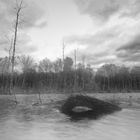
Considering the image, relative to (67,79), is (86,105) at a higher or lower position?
lower

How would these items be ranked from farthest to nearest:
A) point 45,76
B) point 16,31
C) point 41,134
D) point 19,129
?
point 45,76
point 16,31
point 19,129
point 41,134

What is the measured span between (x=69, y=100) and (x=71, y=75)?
4400cm

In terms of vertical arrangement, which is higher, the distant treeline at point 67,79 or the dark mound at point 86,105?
the distant treeline at point 67,79

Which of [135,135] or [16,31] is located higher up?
[16,31]

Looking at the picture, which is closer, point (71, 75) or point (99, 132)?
point (99, 132)

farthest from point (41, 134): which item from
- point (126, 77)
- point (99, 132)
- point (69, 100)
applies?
point (126, 77)

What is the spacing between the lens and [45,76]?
2205 inches

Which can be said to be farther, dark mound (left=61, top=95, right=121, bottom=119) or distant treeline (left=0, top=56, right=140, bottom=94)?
distant treeline (left=0, top=56, right=140, bottom=94)

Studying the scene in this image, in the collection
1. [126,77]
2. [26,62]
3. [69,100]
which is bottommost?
[69,100]

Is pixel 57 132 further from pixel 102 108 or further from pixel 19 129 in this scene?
pixel 102 108

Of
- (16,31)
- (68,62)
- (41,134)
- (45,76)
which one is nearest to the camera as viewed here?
(41,134)

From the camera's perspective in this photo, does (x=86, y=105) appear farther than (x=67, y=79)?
No

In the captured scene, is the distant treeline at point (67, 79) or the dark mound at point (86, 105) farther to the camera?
the distant treeline at point (67, 79)

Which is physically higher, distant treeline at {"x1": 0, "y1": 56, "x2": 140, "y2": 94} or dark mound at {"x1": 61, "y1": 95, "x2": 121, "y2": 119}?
distant treeline at {"x1": 0, "y1": 56, "x2": 140, "y2": 94}
